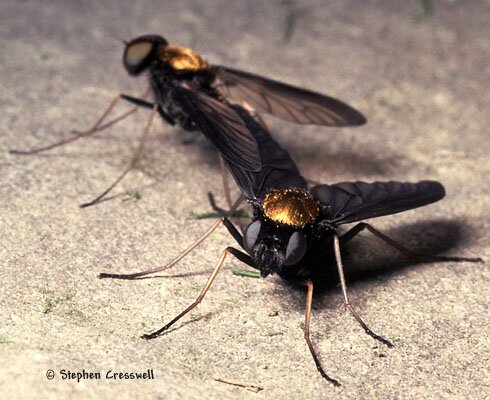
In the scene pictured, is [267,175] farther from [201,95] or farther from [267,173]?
[201,95]

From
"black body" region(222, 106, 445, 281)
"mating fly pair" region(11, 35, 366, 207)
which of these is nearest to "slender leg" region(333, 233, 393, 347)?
"black body" region(222, 106, 445, 281)

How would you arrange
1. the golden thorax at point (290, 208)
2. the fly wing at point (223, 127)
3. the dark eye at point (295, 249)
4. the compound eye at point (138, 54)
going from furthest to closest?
the compound eye at point (138, 54)
the fly wing at point (223, 127)
the golden thorax at point (290, 208)
the dark eye at point (295, 249)

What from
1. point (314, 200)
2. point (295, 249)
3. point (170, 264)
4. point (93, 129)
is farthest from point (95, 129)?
point (295, 249)

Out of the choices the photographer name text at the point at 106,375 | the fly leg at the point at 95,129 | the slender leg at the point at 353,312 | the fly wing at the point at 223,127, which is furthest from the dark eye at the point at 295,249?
the fly leg at the point at 95,129

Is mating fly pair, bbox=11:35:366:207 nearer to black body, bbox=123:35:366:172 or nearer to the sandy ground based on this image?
black body, bbox=123:35:366:172

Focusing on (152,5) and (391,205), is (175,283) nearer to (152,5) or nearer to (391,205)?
(391,205)

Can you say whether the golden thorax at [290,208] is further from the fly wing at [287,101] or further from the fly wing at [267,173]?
the fly wing at [287,101]
